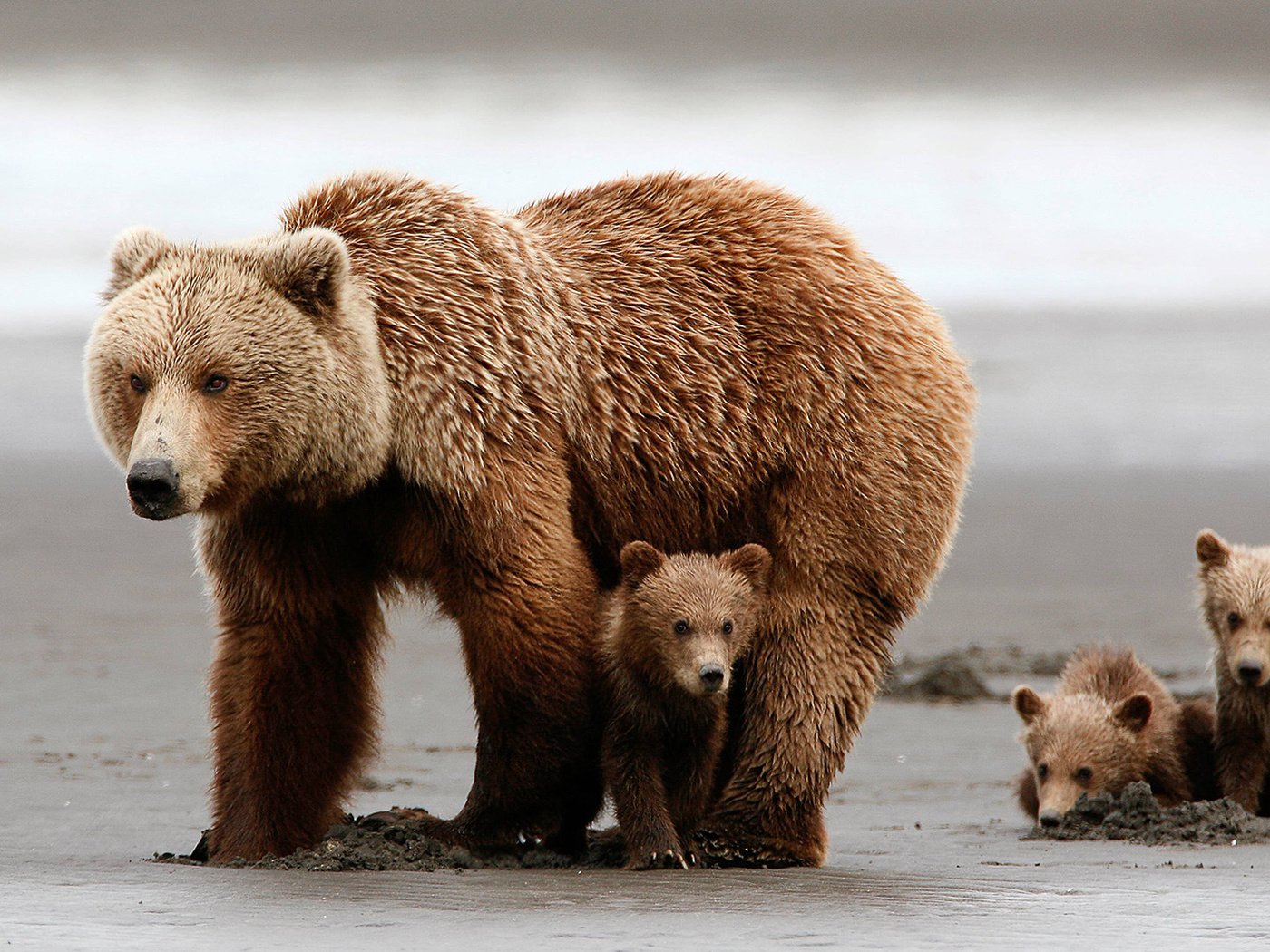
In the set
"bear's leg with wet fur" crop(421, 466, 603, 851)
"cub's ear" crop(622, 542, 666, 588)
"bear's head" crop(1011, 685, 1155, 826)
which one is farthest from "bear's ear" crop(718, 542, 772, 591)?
"bear's head" crop(1011, 685, 1155, 826)

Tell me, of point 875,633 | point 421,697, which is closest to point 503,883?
point 875,633

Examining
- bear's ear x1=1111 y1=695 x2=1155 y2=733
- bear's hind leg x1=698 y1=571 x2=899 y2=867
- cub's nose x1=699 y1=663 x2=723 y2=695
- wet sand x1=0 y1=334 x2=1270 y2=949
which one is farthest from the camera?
bear's ear x1=1111 y1=695 x2=1155 y2=733

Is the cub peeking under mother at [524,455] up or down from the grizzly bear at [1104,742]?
up

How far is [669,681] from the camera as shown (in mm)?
7926

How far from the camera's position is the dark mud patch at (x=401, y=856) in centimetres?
777

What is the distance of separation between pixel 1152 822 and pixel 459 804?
3317 millimetres

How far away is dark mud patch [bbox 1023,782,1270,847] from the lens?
9.41m

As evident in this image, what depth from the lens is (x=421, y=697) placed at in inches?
596

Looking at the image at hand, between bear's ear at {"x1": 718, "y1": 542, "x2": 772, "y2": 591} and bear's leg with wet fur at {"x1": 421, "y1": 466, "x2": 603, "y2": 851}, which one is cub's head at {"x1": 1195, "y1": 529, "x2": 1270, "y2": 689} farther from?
bear's leg with wet fur at {"x1": 421, "y1": 466, "x2": 603, "y2": 851}

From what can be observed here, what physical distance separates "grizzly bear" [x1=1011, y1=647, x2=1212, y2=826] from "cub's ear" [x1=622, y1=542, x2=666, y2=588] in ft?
9.25

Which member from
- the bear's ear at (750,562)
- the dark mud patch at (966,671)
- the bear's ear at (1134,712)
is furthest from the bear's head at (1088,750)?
the dark mud patch at (966,671)

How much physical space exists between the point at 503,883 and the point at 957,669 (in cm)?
819

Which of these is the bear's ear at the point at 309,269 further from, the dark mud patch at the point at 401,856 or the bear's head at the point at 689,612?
the dark mud patch at the point at 401,856

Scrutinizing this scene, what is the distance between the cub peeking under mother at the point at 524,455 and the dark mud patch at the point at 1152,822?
5.69ft
